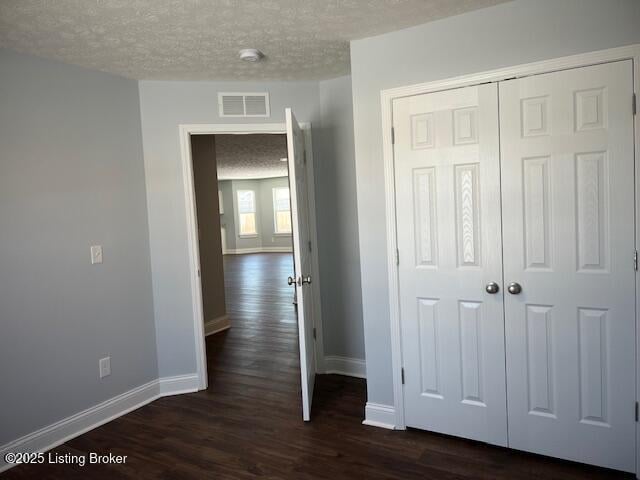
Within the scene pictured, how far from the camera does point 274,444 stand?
8.82 feet

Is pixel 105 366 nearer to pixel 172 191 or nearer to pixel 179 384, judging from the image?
pixel 179 384

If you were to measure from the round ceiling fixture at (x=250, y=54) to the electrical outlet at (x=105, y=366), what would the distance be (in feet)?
7.57

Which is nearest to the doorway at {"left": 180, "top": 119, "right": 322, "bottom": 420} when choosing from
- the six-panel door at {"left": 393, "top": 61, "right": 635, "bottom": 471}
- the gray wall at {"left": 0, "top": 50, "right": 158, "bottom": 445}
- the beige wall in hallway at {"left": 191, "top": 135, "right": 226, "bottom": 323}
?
the gray wall at {"left": 0, "top": 50, "right": 158, "bottom": 445}

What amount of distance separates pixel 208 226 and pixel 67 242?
2575mm

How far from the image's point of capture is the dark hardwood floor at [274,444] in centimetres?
236

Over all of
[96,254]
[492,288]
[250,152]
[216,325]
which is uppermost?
[250,152]

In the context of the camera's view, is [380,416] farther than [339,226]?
No

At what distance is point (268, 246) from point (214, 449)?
41.2 ft

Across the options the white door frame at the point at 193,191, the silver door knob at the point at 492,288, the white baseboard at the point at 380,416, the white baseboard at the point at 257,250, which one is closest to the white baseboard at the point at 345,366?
the white baseboard at the point at 380,416

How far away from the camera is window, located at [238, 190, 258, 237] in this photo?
14734mm


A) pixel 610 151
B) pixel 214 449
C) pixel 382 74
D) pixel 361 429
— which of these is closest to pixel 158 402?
pixel 214 449

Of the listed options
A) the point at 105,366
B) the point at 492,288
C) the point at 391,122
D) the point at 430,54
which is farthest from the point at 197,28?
the point at 105,366

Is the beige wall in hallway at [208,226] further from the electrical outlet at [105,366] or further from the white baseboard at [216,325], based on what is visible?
the electrical outlet at [105,366]

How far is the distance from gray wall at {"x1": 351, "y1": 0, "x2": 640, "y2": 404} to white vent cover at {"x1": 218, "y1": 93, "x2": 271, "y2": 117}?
106cm
